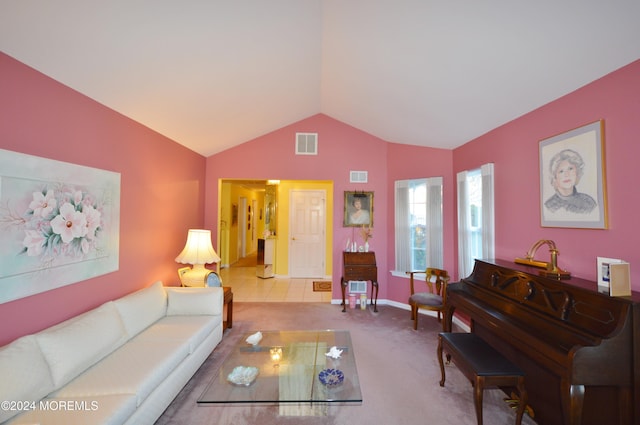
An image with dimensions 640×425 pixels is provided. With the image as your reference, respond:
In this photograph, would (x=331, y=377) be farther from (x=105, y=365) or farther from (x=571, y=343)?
(x=105, y=365)

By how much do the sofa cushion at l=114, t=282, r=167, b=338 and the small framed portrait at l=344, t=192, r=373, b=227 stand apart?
293cm

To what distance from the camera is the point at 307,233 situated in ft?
20.9

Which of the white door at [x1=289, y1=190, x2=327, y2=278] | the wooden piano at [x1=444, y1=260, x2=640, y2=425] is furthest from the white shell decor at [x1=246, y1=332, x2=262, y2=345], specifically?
the white door at [x1=289, y1=190, x2=327, y2=278]

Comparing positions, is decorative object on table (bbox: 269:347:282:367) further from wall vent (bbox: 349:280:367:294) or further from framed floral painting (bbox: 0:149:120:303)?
wall vent (bbox: 349:280:367:294)

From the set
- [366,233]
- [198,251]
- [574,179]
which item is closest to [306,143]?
[366,233]

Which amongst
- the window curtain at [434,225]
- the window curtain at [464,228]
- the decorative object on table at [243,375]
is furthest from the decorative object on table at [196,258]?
the window curtain at [464,228]

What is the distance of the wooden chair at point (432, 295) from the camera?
3.40 m

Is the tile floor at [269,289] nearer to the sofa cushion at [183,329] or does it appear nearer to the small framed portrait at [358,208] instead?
the small framed portrait at [358,208]

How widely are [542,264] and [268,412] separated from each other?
8.29ft

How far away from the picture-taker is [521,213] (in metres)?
2.70

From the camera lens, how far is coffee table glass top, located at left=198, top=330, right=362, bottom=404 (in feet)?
5.82

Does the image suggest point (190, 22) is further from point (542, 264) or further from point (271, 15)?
point (542, 264)

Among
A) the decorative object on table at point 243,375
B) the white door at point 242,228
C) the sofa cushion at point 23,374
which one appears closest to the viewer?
the sofa cushion at point 23,374

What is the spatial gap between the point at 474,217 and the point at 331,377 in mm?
2683
